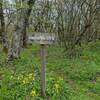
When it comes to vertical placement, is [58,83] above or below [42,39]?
below

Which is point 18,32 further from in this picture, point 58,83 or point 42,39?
point 42,39

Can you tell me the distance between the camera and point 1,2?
1210cm

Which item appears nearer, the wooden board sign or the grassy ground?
the wooden board sign

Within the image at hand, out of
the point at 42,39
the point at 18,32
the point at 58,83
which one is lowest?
the point at 58,83

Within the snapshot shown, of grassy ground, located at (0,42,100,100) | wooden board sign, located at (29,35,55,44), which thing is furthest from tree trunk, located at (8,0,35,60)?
wooden board sign, located at (29,35,55,44)

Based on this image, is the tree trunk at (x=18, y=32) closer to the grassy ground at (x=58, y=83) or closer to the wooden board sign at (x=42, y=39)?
the grassy ground at (x=58, y=83)

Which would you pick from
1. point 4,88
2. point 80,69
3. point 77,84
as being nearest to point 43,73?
point 4,88

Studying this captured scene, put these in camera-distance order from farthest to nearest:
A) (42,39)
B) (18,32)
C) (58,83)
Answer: (18,32), (58,83), (42,39)

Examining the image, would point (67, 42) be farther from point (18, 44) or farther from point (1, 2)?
point (1, 2)

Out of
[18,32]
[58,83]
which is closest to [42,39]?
[58,83]

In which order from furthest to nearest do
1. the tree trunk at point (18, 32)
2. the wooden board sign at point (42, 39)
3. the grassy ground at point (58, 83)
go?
the tree trunk at point (18, 32)
the grassy ground at point (58, 83)
the wooden board sign at point (42, 39)

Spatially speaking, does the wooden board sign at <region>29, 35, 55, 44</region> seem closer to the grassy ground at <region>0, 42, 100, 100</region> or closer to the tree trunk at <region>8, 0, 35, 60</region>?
the grassy ground at <region>0, 42, 100, 100</region>

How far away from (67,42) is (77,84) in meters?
8.18

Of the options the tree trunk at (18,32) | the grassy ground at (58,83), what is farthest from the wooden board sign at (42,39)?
the tree trunk at (18,32)
